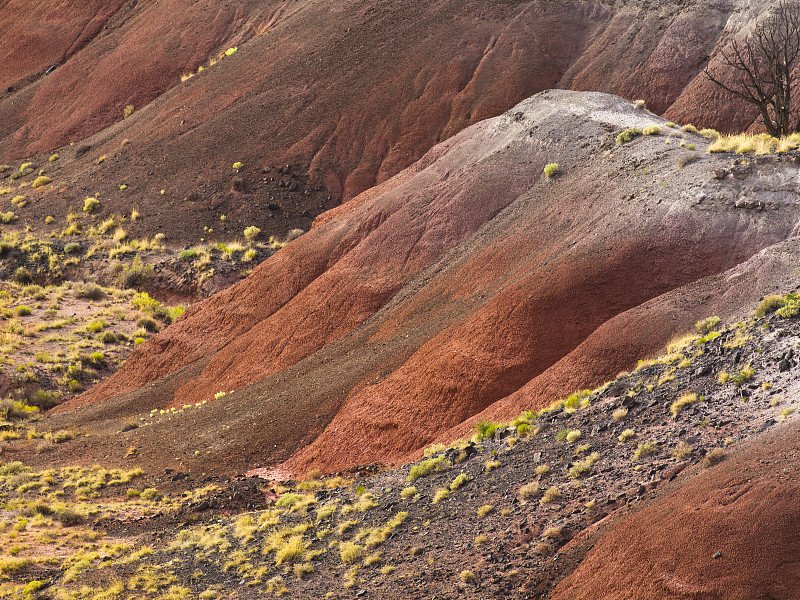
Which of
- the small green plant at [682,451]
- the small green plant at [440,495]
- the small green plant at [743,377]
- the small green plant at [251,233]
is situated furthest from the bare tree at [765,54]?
the small green plant at [440,495]

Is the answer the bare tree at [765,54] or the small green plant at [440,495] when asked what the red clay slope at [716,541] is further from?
the bare tree at [765,54]

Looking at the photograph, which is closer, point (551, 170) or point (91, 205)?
point (551, 170)

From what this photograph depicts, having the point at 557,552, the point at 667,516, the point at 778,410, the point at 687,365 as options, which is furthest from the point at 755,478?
the point at 687,365

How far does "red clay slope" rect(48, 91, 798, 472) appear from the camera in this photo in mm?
19484

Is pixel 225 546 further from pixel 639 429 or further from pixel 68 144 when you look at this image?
pixel 68 144

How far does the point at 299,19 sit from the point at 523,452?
153 ft

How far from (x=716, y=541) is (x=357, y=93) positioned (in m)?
41.7

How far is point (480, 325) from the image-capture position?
66.7 feet

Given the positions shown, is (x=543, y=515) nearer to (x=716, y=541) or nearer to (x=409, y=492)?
(x=716, y=541)

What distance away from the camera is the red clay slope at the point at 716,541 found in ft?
30.2

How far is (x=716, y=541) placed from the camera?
9.66 meters

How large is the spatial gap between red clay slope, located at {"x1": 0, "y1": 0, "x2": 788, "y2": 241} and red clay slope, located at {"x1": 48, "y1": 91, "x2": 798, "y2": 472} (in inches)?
498

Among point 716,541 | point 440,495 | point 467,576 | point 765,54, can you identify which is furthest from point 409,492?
point 765,54

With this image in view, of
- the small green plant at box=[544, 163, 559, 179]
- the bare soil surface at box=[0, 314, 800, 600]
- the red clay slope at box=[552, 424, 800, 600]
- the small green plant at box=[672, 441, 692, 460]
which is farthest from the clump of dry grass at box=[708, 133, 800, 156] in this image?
the red clay slope at box=[552, 424, 800, 600]
